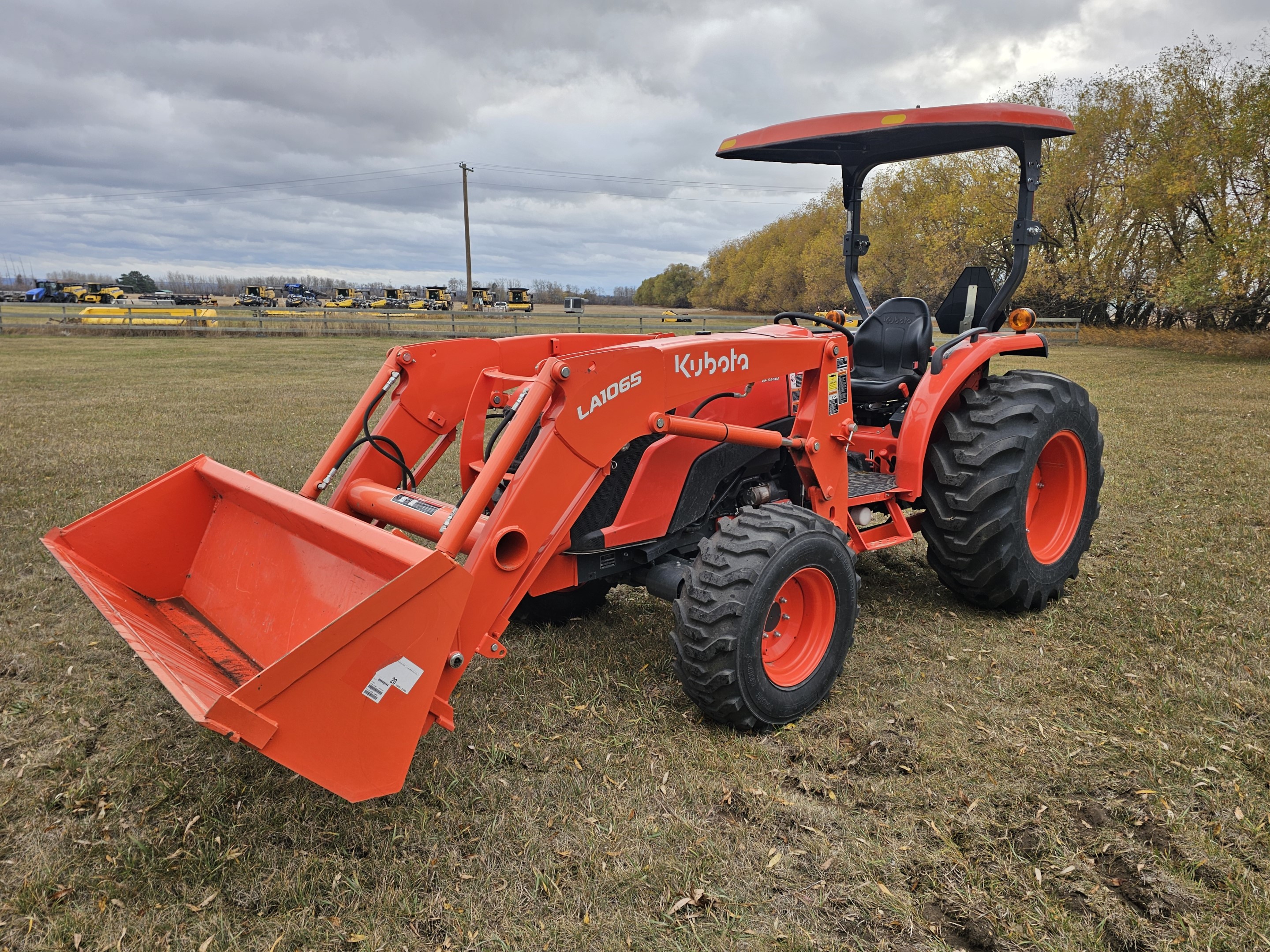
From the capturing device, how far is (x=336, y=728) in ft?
7.99

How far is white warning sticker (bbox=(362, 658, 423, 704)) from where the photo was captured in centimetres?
248

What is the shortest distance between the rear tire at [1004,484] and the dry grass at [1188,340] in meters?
20.7

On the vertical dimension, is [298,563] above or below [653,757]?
above

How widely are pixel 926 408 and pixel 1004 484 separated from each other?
1.86 feet

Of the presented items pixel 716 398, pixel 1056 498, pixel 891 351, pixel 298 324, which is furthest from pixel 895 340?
pixel 298 324

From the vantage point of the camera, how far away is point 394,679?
2.52 meters

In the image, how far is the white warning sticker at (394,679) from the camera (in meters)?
2.48

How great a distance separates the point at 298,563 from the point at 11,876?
1.33 meters

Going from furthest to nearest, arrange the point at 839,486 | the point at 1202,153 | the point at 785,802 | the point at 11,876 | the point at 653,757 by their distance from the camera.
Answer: the point at 1202,153 < the point at 839,486 < the point at 653,757 < the point at 785,802 < the point at 11,876

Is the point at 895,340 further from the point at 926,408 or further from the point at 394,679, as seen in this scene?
the point at 394,679

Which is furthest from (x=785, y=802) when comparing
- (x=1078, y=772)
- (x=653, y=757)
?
(x=1078, y=772)

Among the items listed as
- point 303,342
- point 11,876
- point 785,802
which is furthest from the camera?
point 303,342

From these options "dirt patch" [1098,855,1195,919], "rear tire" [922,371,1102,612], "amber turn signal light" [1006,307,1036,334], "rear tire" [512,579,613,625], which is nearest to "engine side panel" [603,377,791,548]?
"rear tire" [512,579,613,625]

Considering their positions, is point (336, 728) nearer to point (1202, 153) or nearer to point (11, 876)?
point (11, 876)
